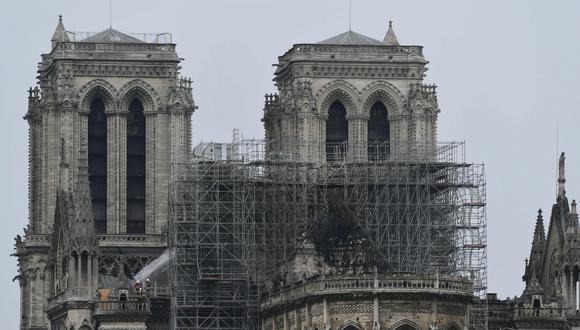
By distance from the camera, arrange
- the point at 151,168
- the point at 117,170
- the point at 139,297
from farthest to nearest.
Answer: the point at 151,168 < the point at 117,170 < the point at 139,297

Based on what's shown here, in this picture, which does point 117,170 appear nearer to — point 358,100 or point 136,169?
point 136,169

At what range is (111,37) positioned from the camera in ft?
568

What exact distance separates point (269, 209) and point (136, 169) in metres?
15.8

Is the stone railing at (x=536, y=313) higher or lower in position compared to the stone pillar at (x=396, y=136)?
lower

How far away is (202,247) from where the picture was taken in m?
156

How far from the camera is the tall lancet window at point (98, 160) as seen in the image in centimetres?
16988

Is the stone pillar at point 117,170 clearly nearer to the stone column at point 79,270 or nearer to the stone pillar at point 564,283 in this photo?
the stone column at point 79,270

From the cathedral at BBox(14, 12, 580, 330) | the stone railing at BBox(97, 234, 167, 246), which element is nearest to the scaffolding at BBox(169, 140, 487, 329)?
the cathedral at BBox(14, 12, 580, 330)

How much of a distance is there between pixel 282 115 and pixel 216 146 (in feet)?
18.2

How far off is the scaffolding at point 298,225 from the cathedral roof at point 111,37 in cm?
1452

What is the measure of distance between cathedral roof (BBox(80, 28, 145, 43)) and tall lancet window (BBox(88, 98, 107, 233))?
3.52 m

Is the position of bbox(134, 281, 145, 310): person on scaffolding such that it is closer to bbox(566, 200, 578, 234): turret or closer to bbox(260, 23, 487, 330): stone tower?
bbox(260, 23, 487, 330): stone tower

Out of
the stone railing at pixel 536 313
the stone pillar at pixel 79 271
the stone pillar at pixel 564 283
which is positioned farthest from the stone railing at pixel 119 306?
the stone pillar at pixel 564 283

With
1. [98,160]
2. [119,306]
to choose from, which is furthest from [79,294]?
[98,160]
